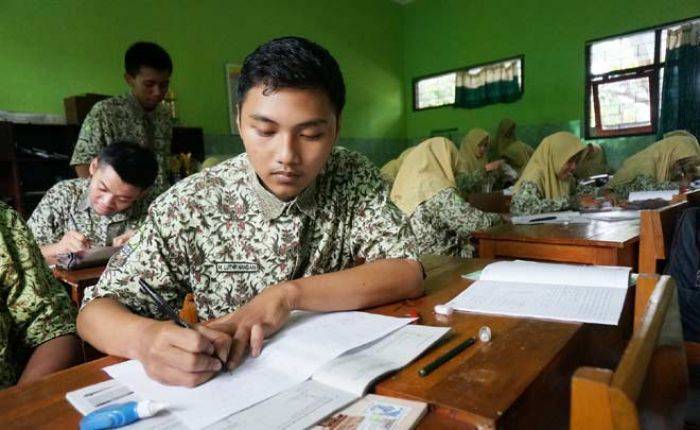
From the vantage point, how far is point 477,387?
609 millimetres

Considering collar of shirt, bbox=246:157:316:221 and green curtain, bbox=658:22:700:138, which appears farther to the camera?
green curtain, bbox=658:22:700:138

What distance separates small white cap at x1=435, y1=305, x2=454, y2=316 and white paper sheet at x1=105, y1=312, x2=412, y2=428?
8 centimetres

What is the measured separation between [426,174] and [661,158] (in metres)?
3.29

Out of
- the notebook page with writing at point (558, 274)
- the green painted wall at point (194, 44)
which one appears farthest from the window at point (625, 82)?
the notebook page with writing at point (558, 274)

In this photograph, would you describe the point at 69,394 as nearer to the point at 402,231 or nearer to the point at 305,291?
the point at 305,291

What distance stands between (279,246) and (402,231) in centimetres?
30

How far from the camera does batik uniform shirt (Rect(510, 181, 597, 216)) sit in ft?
10.8

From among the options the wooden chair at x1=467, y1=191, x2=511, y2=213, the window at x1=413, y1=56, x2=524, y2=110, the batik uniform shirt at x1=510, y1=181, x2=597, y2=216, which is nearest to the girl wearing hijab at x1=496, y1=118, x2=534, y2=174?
the window at x1=413, y1=56, x2=524, y2=110

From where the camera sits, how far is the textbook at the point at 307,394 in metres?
0.56

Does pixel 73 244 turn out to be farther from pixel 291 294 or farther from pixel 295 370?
pixel 295 370

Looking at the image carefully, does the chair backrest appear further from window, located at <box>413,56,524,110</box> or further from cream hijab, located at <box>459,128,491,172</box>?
window, located at <box>413,56,524,110</box>

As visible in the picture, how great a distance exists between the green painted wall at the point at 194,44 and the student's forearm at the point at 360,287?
433 cm

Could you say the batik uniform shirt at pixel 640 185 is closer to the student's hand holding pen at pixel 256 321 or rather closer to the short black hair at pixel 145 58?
the short black hair at pixel 145 58

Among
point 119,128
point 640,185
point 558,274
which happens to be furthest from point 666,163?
point 119,128
